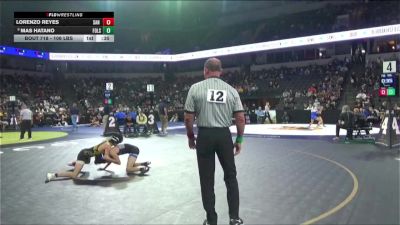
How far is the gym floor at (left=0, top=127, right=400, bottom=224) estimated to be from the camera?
5.59m

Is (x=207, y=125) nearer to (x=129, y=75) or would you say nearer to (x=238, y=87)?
(x=238, y=87)

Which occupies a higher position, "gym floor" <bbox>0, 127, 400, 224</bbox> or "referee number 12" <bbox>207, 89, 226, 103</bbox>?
"referee number 12" <bbox>207, 89, 226, 103</bbox>

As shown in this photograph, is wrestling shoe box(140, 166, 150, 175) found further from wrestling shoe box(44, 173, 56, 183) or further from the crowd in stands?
the crowd in stands

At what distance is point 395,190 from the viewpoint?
6945 millimetres

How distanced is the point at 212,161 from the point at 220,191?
3200 millimetres

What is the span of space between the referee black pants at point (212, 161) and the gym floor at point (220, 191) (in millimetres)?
1313

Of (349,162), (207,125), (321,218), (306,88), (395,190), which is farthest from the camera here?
(306,88)

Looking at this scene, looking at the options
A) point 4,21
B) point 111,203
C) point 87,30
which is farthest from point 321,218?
point 4,21

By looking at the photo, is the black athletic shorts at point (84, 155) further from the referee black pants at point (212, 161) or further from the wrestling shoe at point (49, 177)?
the referee black pants at point (212, 161)

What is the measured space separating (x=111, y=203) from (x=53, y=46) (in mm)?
37806
